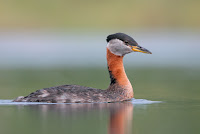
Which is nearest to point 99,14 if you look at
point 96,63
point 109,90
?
point 96,63

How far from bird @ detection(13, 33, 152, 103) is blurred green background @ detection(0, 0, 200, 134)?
2.65 ft

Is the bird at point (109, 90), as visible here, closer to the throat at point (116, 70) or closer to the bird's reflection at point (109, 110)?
the throat at point (116, 70)

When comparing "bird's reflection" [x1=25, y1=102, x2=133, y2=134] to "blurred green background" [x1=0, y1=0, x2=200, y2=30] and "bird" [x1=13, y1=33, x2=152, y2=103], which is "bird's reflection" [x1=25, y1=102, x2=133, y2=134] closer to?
"bird" [x1=13, y1=33, x2=152, y2=103]

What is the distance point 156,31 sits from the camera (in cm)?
7475

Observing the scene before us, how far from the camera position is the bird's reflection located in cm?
1446

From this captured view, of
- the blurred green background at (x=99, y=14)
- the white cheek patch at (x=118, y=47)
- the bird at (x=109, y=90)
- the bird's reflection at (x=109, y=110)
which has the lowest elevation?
the bird's reflection at (x=109, y=110)

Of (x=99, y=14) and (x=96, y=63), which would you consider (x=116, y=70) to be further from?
(x=99, y=14)

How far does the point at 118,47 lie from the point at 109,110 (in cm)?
321

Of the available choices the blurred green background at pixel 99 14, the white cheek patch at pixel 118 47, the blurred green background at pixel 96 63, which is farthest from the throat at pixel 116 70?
the blurred green background at pixel 99 14

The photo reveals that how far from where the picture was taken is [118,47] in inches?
765

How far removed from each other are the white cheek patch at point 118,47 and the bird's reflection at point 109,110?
1852 mm

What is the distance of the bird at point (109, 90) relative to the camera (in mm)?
18109

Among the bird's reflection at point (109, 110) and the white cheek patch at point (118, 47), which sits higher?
the white cheek patch at point (118, 47)

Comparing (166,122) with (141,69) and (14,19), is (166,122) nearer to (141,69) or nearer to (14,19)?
(141,69)
